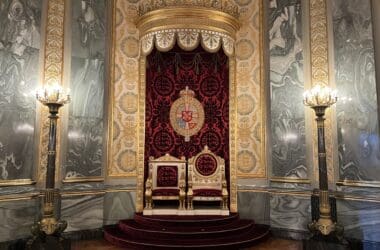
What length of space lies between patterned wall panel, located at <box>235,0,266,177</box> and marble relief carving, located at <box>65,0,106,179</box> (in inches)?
99.0

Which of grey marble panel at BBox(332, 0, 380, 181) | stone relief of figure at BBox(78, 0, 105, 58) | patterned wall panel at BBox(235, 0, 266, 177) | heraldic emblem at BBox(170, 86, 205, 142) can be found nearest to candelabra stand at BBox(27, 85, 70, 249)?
stone relief of figure at BBox(78, 0, 105, 58)

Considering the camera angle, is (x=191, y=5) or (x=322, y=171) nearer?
(x=322, y=171)

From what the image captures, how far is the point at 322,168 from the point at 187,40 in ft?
9.84

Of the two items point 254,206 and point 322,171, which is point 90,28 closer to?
point 254,206

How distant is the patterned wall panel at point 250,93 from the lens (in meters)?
6.27

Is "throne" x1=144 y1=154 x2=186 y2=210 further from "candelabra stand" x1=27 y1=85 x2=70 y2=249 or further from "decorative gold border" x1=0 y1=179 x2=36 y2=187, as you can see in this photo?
"decorative gold border" x1=0 y1=179 x2=36 y2=187

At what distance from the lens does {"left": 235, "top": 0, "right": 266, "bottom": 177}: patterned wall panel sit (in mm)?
6270

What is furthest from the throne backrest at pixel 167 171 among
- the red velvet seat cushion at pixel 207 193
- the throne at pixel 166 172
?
the red velvet seat cushion at pixel 207 193

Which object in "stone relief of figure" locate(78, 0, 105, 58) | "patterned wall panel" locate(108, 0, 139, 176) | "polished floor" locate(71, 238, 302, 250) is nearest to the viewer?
"polished floor" locate(71, 238, 302, 250)

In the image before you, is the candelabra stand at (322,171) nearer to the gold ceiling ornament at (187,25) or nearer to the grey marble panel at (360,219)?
the grey marble panel at (360,219)

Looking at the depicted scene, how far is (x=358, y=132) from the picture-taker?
16.1 feet

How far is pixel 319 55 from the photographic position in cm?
557

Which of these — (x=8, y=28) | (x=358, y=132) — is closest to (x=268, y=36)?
(x=358, y=132)

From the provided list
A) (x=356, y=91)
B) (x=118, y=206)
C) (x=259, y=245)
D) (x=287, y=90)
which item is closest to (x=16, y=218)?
(x=118, y=206)
